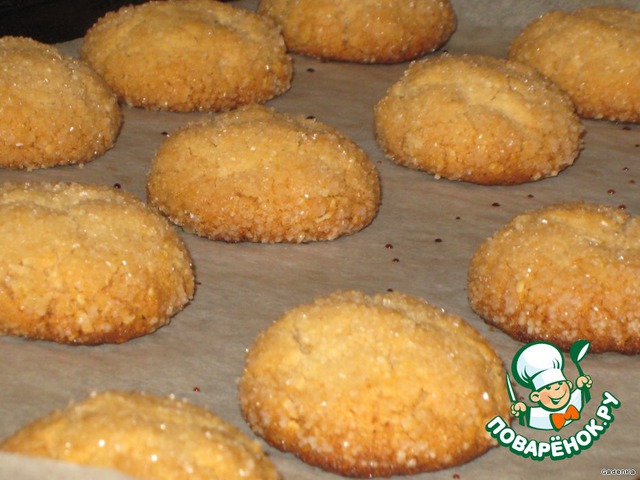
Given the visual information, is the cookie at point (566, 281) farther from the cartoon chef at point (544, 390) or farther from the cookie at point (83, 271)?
the cookie at point (83, 271)

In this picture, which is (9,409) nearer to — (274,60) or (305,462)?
(305,462)

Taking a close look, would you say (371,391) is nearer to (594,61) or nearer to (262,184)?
(262,184)

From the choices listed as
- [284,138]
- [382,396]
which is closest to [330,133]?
[284,138]

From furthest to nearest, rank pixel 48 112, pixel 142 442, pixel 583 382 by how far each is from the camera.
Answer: pixel 48 112, pixel 583 382, pixel 142 442

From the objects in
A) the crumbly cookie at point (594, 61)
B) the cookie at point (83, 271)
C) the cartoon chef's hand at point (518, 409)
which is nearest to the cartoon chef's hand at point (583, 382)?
the cartoon chef's hand at point (518, 409)

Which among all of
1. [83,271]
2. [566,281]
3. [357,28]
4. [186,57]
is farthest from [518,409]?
[357,28]
